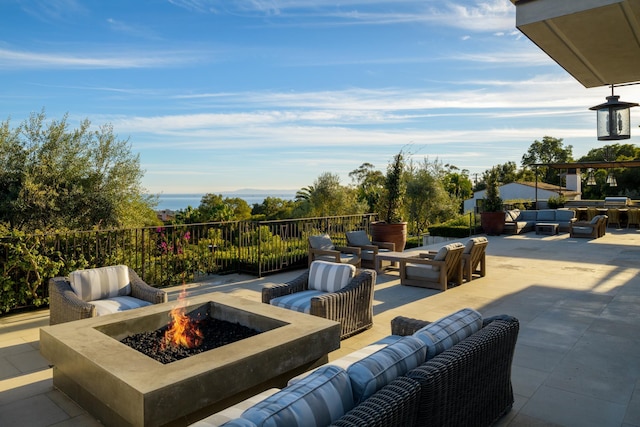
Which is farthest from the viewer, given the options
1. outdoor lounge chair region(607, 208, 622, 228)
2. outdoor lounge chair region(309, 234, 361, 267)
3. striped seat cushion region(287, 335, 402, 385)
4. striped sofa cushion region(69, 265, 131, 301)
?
outdoor lounge chair region(607, 208, 622, 228)

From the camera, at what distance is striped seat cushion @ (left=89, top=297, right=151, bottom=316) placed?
408 centimetres

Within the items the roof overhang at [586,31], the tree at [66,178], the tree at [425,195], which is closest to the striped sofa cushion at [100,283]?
the tree at [66,178]

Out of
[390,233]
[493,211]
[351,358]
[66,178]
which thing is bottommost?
[351,358]

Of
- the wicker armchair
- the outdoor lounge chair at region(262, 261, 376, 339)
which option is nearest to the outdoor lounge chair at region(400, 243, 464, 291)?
the outdoor lounge chair at region(262, 261, 376, 339)

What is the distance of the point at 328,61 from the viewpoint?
11.3 meters

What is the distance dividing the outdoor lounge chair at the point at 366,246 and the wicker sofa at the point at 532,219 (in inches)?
328

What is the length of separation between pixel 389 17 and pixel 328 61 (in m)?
2.38

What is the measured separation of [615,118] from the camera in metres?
4.93

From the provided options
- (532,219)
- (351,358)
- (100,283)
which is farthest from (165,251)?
(532,219)

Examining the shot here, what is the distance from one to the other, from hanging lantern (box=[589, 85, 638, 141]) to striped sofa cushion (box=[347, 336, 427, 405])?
434cm

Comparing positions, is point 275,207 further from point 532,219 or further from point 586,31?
point 586,31

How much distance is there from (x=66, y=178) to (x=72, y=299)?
5930mm

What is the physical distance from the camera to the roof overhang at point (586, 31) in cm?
302

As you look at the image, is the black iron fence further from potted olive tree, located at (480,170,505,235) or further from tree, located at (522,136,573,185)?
tree, located at (522,136,573,185)
